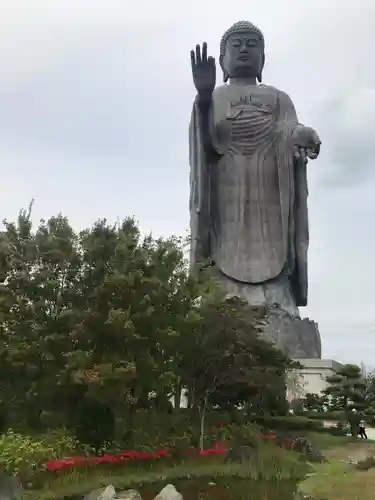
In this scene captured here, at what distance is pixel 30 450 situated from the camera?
10.3m

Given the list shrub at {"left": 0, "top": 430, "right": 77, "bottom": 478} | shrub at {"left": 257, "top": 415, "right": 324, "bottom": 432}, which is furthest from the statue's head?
shrub at {"left": 0, "top": 430, "right": 77, "bottom": 478}

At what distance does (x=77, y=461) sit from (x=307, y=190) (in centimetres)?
1605

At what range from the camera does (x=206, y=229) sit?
79.8 feet

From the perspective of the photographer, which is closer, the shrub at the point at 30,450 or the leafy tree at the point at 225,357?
the shrub at the point at 30,450

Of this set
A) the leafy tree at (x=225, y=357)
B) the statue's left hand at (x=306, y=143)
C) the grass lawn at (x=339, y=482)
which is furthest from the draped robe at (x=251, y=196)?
the grass lawn at (x=339, y=482)

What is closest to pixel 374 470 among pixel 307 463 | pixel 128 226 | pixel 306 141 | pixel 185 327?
pixel 307 463

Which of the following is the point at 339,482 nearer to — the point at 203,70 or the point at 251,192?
the point at 203,70

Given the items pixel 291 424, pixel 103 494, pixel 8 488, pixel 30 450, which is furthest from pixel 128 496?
pixel 291 424

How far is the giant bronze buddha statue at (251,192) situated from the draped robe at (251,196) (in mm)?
31

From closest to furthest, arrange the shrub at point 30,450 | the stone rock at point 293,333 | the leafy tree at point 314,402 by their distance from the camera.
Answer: the shrub at point 30,450 < the leafy tree at point 314,402 < the stone rock at point 293,333

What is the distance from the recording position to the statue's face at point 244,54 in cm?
2517

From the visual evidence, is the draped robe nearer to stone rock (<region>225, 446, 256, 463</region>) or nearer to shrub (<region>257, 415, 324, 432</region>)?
shrub (<region>257, 415, 324, 432</region>)

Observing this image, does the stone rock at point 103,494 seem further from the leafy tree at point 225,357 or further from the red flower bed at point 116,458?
the leafy tree at point 225,357

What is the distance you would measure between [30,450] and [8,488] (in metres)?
1.68
